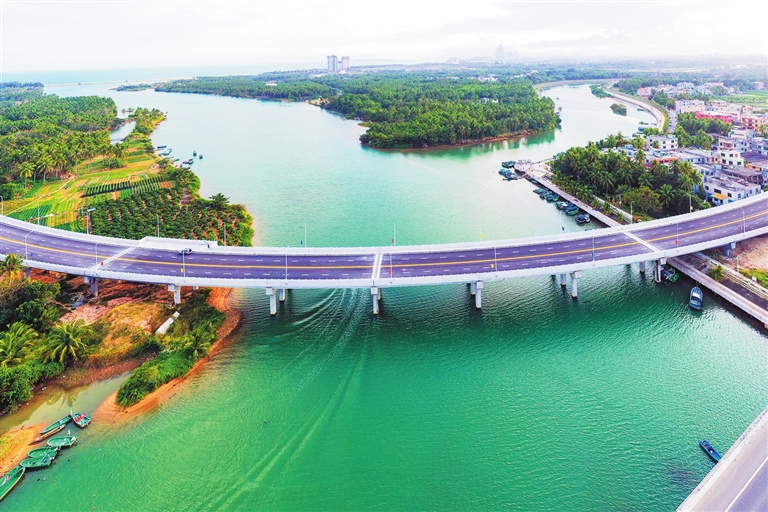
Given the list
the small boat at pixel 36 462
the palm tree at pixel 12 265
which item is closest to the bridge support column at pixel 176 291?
the palm tree at pixel 12 265

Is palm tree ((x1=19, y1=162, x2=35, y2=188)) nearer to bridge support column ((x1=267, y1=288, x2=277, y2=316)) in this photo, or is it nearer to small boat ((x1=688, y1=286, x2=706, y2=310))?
bridge support column ((x1=267, y1=288, x2=277, y2=316))

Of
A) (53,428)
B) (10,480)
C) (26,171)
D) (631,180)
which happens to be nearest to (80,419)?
(53,428)

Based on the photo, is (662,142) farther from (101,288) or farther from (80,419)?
(80,419)

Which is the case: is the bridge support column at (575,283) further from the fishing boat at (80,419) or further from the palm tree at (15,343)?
the palm tree at (15,343)

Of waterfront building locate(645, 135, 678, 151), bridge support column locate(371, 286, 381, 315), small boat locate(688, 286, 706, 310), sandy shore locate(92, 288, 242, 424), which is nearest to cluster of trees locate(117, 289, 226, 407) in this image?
sandy shore locate(92, 288, 242, 424)

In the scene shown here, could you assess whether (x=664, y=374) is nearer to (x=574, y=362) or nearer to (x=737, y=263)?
(x=574, y=362)
